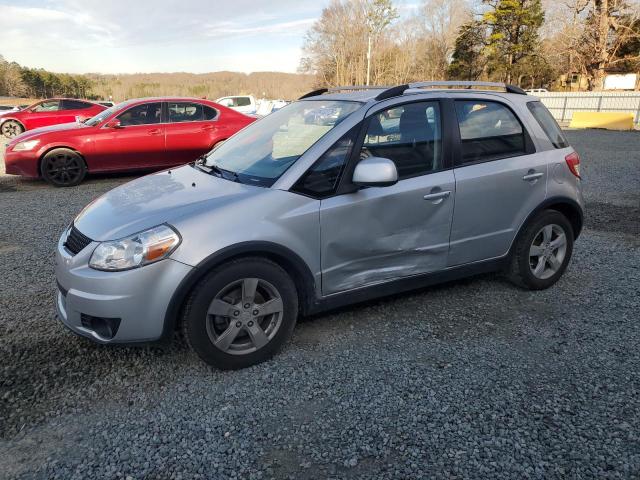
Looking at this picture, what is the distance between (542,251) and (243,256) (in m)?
2.71

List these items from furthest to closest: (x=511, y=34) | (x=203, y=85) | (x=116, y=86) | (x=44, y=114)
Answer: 1. (x=203, y=85)
2. (x=116, y=86)
3. (x=511, y=34)
4. (x=44, y=114)

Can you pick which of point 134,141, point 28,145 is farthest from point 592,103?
point 28,145

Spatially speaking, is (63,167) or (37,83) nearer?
(63,167)

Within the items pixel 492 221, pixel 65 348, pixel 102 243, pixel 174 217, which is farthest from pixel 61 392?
pixel 492 221

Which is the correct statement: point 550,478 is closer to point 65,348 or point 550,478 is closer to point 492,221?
point 492,221

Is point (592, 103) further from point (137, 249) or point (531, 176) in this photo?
point (137, 249)

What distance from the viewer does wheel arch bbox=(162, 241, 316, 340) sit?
269cm

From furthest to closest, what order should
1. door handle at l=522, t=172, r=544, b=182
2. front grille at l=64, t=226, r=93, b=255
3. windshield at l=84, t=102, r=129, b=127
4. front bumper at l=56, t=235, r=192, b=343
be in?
windshield at l=84, t=102, r=129, b=127 → door handle at l=522, t=172, r=544, b=182 → front grille at l=64, t=226, r=93, b=255 → front bumper at l=56, t=235, r=192, b=343

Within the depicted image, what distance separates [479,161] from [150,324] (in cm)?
262

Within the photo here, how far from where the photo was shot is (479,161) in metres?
3.67

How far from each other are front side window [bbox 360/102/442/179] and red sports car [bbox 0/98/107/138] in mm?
15343

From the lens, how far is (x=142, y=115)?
30.4 ft

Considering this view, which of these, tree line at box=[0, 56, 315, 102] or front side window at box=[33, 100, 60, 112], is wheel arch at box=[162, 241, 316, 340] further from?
tree line at box=[0, 56, 315, 102]

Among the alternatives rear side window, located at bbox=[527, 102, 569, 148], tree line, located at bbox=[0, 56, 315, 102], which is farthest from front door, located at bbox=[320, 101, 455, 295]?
tree line, located at bbox=[0, 56, 315, 102]
